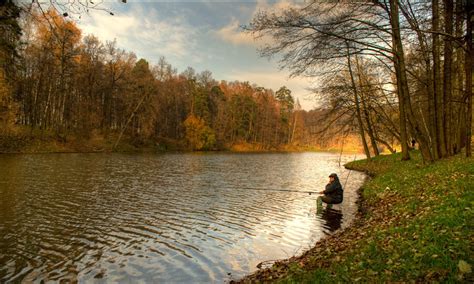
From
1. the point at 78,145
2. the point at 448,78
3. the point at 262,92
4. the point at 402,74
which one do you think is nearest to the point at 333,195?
the point at 402,74

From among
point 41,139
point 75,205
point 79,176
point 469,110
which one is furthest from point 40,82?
point 469,110

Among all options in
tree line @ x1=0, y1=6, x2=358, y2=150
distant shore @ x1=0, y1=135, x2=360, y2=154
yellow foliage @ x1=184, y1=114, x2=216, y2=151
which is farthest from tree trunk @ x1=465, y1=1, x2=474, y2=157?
yellow foliage @ x1=184, y1=114, x2=216, y2=151

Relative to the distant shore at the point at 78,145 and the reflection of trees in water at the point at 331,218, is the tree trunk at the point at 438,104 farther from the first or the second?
the distant shore at the point at 78,145

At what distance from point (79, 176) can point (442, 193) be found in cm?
2193

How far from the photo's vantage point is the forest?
12062mm

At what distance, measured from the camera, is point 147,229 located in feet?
36.0

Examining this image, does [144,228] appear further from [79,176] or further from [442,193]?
[79,176]

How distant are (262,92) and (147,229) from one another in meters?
89.4

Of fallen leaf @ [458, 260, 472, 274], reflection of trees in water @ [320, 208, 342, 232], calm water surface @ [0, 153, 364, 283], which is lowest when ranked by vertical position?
calm water surface @ [0, 153, 364, 283]

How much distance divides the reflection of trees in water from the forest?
626 centimetres

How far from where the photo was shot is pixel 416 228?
22.9 ft

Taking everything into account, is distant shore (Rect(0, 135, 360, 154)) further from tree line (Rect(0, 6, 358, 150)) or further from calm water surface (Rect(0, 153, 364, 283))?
calm water surface (Rect(0, 153, 364, 283))

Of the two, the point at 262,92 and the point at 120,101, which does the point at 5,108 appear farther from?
the point at 262,92

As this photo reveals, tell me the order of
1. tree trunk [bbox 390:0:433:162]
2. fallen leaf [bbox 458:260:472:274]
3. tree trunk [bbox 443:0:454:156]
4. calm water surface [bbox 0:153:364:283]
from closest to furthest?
fallen leaf [bbox 458:260:472:274] < calm water surface [bbox 0:153:364:283] < tree trunk [bbox 443:0:454:156] < tree trunk [bbox 390:0:433:162]
